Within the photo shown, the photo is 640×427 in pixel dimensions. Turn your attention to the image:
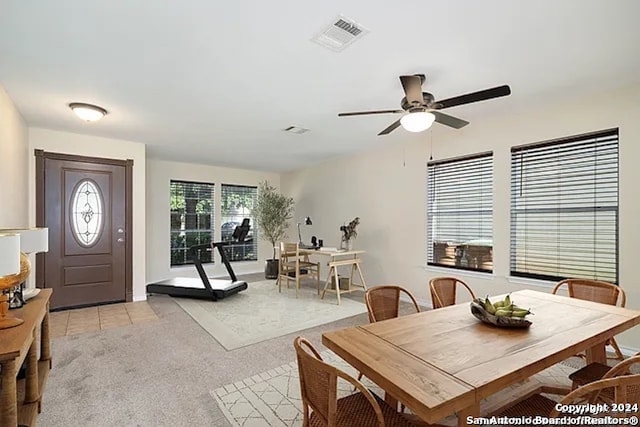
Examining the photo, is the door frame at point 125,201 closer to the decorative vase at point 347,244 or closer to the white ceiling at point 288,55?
the white ceiling at point 288,55

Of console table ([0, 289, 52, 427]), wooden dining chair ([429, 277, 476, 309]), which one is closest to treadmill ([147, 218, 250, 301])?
console table ([0, 289, 52, 427])

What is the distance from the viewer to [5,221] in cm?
320

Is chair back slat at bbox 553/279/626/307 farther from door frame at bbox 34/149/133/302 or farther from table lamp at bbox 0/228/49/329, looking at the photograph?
door frame at bbox 34/149/133/302

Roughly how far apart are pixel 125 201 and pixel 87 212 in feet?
1.64

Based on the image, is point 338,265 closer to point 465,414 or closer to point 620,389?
point 465,414

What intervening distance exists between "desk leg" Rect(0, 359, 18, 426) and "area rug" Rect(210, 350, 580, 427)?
110 centimetres

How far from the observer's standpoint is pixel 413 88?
2498 mm

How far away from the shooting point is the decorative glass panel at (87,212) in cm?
461

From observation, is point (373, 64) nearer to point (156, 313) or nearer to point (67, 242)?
point (156, 313)

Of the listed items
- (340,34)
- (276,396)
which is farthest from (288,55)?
(276,396)

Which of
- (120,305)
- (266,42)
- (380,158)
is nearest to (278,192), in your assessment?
(380,158)

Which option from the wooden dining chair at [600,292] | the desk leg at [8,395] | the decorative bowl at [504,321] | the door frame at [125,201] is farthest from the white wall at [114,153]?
the wooden dining chair at [600,292]

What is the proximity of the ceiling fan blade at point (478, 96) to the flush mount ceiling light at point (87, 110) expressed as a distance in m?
3.41

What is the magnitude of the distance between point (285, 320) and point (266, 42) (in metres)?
3.13
